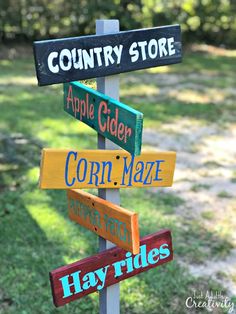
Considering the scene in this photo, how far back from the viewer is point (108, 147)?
2047mm

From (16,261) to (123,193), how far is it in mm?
1289

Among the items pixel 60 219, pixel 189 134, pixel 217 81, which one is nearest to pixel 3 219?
pixel 60 219

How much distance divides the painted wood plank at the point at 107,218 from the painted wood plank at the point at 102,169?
0.10 m

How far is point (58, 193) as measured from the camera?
4.38m

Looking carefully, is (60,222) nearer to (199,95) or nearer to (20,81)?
(199,95)

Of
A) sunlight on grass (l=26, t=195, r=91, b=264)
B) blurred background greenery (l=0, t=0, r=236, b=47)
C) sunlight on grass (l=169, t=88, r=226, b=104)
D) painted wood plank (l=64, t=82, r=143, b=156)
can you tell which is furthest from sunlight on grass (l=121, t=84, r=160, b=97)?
painted wood plank (l=64, t=82, r=143, b=156)

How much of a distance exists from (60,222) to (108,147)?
1899 millimetres

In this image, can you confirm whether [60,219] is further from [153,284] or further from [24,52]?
[24,52]

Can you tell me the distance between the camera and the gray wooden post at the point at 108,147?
1993 millimetres

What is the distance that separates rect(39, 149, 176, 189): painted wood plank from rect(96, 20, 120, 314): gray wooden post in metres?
0.06

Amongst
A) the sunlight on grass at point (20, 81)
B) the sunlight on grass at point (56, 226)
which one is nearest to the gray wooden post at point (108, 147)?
the sunlight on grass at point (56, 226)

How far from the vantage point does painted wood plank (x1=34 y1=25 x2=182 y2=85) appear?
1846mm

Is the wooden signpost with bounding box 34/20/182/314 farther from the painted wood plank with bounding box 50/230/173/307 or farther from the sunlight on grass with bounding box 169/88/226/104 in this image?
the sunlight on grass with bounding box 169/88/226/104

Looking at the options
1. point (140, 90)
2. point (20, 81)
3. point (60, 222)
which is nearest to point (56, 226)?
point (60, 222)
